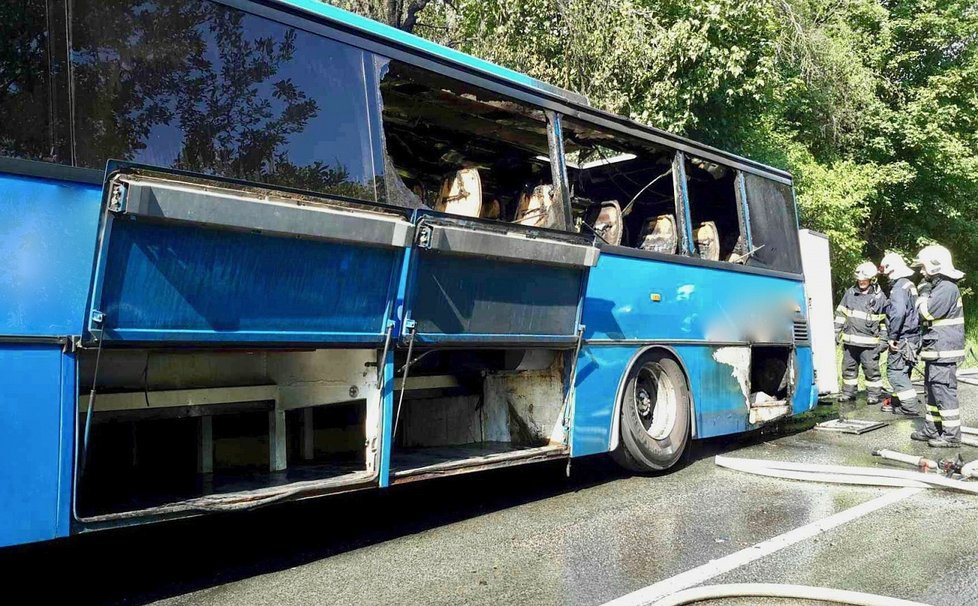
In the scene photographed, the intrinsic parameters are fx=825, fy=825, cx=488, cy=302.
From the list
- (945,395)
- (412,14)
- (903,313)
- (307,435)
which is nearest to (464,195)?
(307,435)

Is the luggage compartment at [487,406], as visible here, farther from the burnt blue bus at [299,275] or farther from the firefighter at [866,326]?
the firefighter at [866,326]

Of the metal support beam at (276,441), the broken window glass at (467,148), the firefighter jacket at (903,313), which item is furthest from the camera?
the firefighter jacket at (903,313)

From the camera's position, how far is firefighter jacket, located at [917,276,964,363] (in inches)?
303

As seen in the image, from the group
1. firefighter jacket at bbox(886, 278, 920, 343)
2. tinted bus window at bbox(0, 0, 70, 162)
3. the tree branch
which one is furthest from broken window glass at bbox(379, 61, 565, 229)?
the tree branch

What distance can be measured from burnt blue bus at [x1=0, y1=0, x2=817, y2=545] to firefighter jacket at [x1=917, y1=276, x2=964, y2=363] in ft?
6.84

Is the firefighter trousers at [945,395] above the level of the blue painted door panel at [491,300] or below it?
below

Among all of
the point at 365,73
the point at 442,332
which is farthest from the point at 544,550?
the point at 365,73

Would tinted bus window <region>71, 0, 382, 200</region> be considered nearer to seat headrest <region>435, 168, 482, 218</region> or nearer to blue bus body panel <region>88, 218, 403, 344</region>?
blue bus body panel <region>88, 218, 403, 344</region>

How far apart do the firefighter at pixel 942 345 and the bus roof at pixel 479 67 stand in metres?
2.30

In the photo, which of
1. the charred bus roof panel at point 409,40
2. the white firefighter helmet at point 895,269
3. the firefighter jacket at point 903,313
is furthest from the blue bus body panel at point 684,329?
the white firefighter helmet at point 895,269

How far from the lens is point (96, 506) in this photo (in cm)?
364

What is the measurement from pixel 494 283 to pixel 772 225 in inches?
168

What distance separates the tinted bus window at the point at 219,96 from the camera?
353 centimetres

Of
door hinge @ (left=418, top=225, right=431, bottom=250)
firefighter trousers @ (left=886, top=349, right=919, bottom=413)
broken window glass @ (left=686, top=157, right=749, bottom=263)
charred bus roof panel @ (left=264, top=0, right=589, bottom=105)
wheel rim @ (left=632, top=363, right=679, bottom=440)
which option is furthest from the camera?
firefighter trousers @ (left=886, top=349, right=919, bottom=413)
